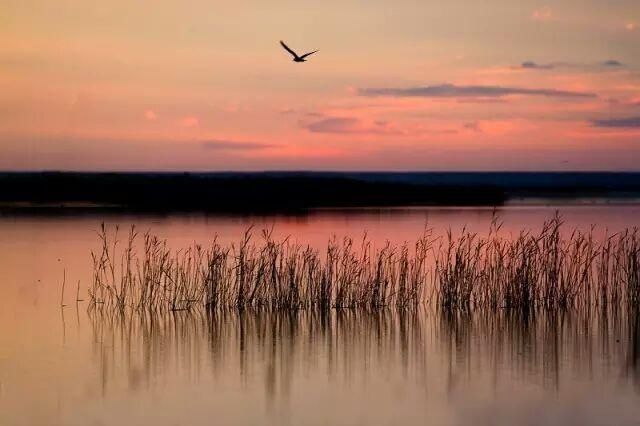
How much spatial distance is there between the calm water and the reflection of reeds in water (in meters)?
0.02

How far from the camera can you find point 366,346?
1154 centimetres

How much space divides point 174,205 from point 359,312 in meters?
28.5

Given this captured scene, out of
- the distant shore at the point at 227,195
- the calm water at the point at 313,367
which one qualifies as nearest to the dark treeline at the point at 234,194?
the distant shore at the point at 227,195

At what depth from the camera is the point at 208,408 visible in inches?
350

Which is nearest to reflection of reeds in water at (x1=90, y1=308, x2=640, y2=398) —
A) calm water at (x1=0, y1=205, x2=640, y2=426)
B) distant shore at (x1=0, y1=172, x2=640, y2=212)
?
calm water at (x1=0, y1=205, x2=640, y2=426)

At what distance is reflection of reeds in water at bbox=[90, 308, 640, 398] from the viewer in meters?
10.2

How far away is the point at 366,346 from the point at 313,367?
3.90ft

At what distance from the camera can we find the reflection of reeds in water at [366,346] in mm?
10189

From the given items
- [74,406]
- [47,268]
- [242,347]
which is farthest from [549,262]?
[47,268]

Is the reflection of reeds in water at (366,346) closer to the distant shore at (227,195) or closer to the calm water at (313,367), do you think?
the calm water at (313,367)

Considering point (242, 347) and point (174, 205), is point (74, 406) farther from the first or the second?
point (174, 205)

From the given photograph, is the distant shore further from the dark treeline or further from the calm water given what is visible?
the calm water

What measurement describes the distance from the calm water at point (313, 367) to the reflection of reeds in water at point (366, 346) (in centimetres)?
2

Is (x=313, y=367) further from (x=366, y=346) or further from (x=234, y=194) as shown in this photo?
(x=234, y=194)
